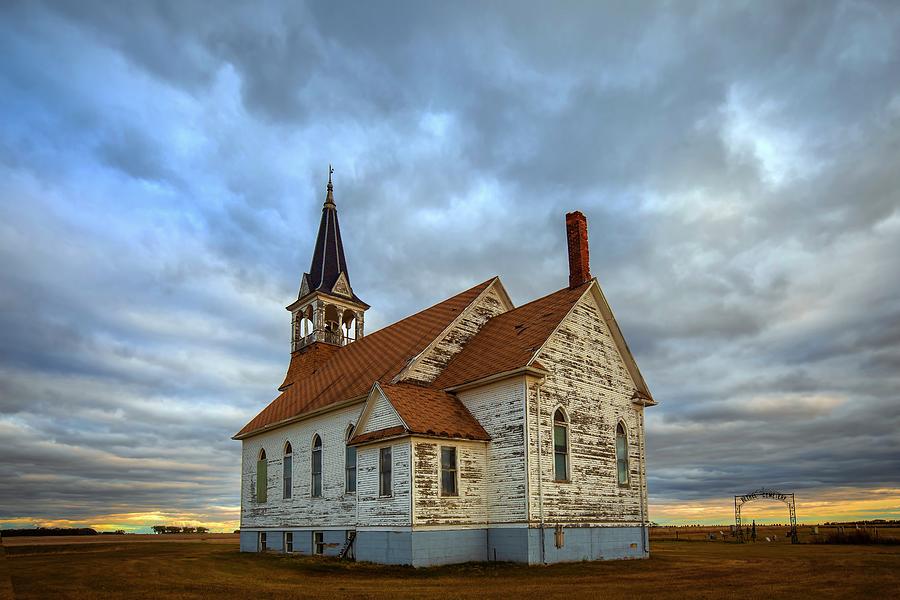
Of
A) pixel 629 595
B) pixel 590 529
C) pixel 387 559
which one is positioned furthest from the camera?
pixel 590 529

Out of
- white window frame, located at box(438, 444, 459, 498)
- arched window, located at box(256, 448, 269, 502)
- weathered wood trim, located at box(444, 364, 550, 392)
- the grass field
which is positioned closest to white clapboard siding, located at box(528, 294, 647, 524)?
weathered wood trim, located at box(444, 364, 550, 392)

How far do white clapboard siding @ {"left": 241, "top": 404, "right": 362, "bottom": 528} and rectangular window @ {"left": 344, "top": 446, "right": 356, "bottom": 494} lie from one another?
26 centimetres

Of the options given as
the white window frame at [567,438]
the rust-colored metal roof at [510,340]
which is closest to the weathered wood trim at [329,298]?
the rust-colored metal roof at [510,340]

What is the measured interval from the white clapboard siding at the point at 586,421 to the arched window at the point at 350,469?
7675 mm

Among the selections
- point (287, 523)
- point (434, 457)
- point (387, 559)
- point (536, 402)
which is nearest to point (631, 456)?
point (536, 402)

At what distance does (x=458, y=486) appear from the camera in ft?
77.4

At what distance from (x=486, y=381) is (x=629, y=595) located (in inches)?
395

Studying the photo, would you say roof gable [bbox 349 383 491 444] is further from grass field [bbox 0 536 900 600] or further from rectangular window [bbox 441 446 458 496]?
grass field [bbox 0 536 900 600]

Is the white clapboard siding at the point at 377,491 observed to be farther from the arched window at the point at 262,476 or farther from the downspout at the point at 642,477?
the arched window at the point at 262,476

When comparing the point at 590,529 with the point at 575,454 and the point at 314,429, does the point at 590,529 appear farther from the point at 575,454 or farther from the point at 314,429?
the point at 314,429

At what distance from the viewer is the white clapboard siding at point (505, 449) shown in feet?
76.2

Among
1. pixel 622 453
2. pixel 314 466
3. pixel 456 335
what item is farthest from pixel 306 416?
pixel 622 453

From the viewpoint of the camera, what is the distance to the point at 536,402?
23750mm

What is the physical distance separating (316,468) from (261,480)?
6020 millimetres
